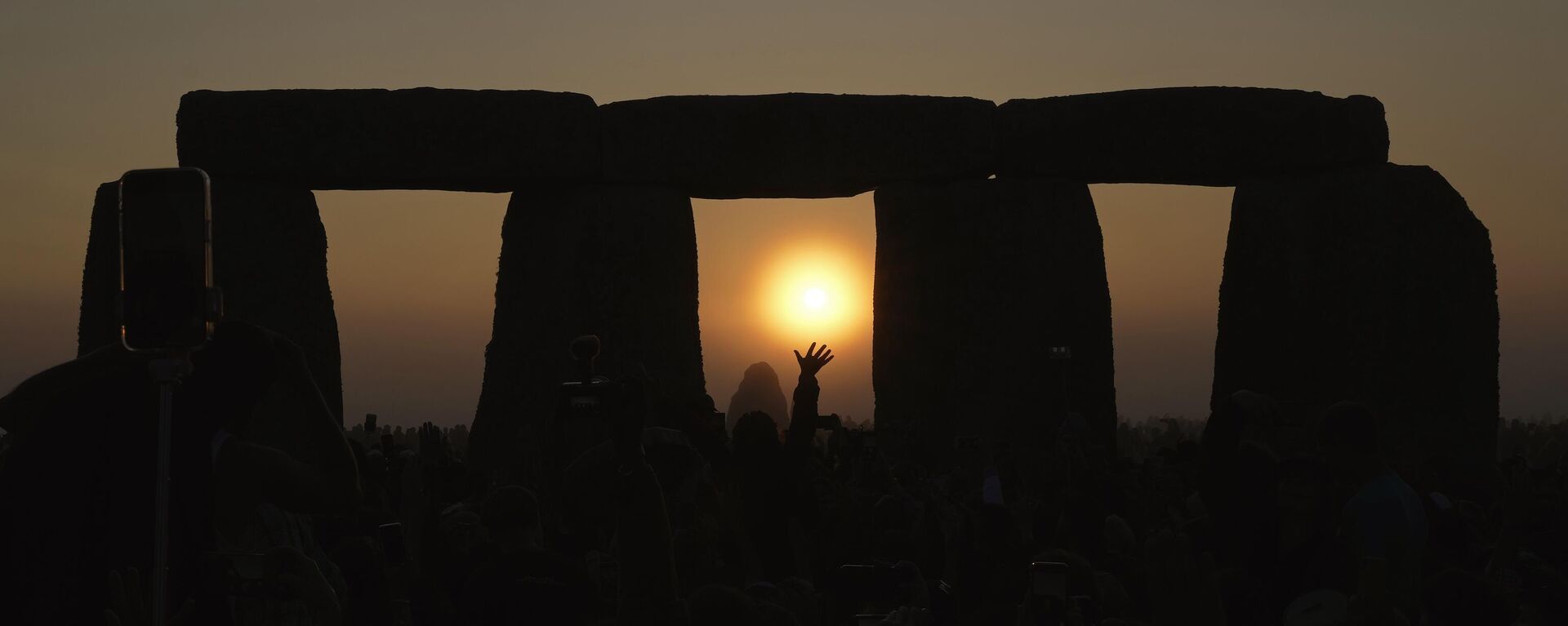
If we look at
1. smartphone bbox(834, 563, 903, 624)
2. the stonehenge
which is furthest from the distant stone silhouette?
smartphone bbox(834, 563, 903, 624)

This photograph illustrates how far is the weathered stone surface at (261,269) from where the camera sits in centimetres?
1636

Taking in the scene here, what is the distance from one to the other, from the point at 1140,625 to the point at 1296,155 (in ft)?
42.2

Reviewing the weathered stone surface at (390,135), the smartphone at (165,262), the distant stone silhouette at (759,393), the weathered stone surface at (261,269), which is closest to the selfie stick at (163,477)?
the smartphone at (165,262)

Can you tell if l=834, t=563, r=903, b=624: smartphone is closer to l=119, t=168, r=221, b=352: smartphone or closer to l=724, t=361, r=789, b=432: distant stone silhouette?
l=119, t=168, r=221, b=352: smartphone

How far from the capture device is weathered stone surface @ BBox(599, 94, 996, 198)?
1683cm

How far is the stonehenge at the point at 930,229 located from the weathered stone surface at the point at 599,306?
0.08 ft

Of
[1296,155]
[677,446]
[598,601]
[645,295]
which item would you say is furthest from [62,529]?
[1296,155]

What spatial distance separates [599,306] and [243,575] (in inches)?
496

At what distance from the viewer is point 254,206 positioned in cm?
1656


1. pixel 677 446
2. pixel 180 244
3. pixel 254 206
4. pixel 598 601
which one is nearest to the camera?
pixel 180 244

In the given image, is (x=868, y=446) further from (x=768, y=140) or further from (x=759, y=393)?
(x=759, y=393)

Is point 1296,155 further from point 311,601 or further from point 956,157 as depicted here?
point 311,601

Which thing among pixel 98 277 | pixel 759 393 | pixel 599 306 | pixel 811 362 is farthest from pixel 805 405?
pixel 759 393

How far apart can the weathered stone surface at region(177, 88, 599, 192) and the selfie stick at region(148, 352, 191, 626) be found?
12.6 metres
